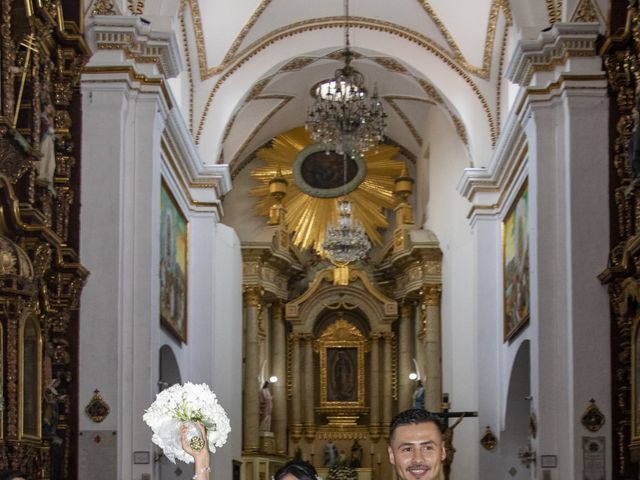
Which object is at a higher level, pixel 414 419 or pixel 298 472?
pixel 414 419

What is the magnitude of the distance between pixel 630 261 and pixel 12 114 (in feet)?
20.2

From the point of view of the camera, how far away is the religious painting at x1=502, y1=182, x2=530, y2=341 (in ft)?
59.2

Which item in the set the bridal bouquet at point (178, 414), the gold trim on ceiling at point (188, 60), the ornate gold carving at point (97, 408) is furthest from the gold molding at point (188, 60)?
the bridal bouquet at point (178, 414)

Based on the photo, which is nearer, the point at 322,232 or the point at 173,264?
the point at 173,264

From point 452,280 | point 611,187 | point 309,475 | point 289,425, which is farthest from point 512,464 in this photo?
point 309,475

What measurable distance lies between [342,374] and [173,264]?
1158cm

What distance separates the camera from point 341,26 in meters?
21.9

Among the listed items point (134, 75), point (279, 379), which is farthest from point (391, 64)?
point (279, 379)

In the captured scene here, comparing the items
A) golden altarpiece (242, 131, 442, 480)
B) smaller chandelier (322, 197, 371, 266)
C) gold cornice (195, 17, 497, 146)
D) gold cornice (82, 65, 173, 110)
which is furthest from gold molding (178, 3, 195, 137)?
golden altarpiece (242, 131, 442, 480)

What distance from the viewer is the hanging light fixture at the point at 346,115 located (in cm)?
1958

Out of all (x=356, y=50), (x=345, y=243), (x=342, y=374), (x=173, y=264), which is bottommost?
(x=342, y=374)

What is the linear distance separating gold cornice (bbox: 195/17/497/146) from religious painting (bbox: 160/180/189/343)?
2052mm

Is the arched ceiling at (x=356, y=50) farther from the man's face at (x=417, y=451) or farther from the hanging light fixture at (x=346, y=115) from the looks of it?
the man's face at (x=417, y=451)

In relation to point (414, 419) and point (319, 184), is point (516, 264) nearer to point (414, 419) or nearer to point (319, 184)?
point (319, 184)
